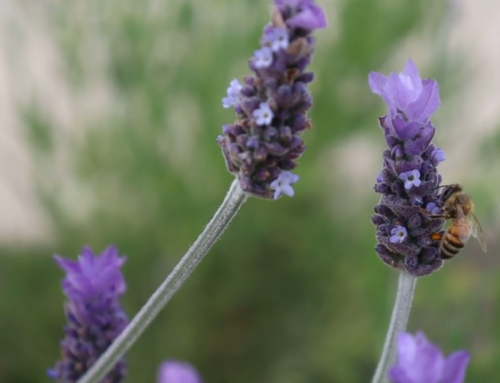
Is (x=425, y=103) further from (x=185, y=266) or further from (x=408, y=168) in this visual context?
(x=185, y=266)

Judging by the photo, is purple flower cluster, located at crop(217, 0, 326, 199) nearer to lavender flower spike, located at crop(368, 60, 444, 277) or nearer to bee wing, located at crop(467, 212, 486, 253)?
lavender flower spike, located at crop(368, 60, 444, 277)

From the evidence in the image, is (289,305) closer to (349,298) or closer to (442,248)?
(349,298)

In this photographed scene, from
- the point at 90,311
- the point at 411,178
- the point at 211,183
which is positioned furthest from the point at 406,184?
the point at 211,183

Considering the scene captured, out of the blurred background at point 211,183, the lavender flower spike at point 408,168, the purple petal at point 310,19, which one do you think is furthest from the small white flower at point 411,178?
the blurred background at point 211,183

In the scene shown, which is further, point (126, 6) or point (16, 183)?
point (16, 183)

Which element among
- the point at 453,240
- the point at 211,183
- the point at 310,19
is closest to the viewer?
the point at 310,19

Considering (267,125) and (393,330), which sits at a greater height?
(267,125)

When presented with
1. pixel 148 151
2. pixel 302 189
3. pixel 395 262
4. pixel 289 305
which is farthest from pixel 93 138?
pixel 395 262
